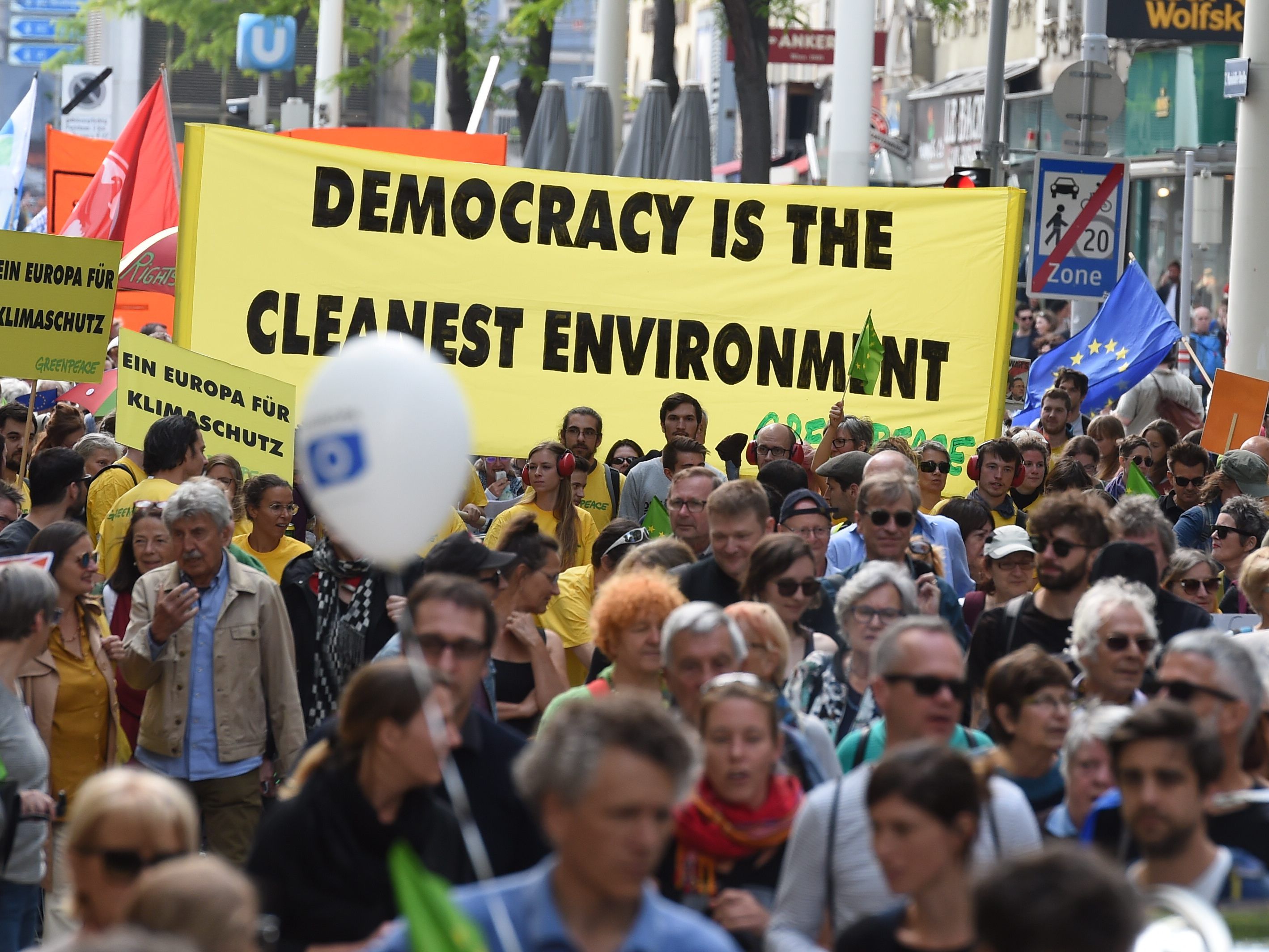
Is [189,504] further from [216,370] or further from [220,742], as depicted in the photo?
[216,370]

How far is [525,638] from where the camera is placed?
675 centimetres

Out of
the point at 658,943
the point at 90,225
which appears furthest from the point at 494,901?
the point at 90,225

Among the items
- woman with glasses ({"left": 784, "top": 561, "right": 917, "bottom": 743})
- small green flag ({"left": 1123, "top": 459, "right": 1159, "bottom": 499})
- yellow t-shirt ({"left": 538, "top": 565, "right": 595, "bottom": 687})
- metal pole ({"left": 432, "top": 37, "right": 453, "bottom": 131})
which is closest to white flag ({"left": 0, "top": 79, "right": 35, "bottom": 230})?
small green flag ({"left": 1123, "top": 459, "right": 1159, "bottom": 499})

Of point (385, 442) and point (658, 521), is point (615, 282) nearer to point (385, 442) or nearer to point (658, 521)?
point (658, 521)

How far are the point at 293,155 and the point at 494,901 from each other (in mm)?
8534

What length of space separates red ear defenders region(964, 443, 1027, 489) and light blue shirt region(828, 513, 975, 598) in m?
1.12

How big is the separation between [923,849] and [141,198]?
51.9 feet

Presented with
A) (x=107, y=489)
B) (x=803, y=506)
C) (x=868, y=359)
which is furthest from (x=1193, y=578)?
(x=107, y=489)

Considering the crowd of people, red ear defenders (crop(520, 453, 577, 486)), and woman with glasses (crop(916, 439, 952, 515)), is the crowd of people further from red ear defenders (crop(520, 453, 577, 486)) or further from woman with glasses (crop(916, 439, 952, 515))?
woman with glasses (crop(916, 439, 952, 515))

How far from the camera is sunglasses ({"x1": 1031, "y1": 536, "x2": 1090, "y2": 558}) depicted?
6.74m

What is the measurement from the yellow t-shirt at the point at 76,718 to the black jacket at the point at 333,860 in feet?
8.82

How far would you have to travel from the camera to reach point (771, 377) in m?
11.8

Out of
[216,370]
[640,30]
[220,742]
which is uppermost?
[640,30]

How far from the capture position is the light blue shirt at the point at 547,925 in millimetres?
3412
